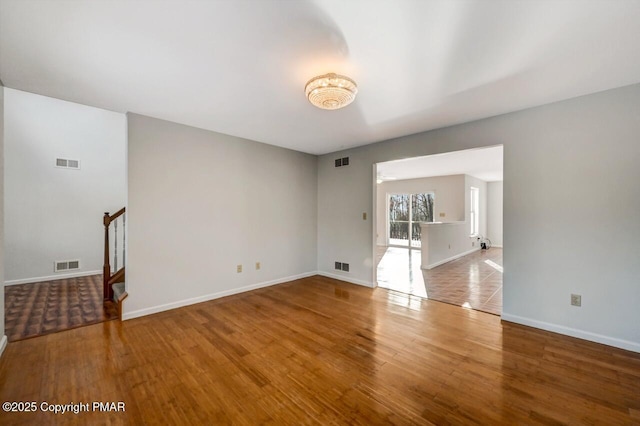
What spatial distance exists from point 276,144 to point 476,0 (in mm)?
3539

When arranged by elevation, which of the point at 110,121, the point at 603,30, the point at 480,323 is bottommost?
the point at 480,323

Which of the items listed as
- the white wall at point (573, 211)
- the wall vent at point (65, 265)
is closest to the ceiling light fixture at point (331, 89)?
the white wall at point (573, 211)

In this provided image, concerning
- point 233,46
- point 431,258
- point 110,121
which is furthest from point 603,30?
point 110,121

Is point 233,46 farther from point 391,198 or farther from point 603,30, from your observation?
point 391,198

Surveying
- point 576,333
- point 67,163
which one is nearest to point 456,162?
point 576,333

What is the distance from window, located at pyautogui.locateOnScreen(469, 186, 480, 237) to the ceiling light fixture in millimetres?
7885

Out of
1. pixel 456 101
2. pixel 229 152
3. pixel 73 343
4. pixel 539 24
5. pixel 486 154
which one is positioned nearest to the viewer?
pixel 539 24

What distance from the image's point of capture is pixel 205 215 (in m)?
3.74

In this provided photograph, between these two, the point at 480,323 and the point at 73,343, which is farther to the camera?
the point at 480,323

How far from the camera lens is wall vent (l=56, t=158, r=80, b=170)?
4.95m

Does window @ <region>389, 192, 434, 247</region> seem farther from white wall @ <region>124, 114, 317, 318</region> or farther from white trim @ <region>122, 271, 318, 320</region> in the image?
white trim @ <region>122, 271, 318, 320</region>

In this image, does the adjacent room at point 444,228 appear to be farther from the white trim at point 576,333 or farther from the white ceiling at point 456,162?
the white trim at point 576,333

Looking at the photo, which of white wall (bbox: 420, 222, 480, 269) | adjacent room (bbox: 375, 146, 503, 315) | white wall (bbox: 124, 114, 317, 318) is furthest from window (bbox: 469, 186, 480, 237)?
white wall (bbox: 124, 114, 317, 318)

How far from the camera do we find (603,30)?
5.45 feet
